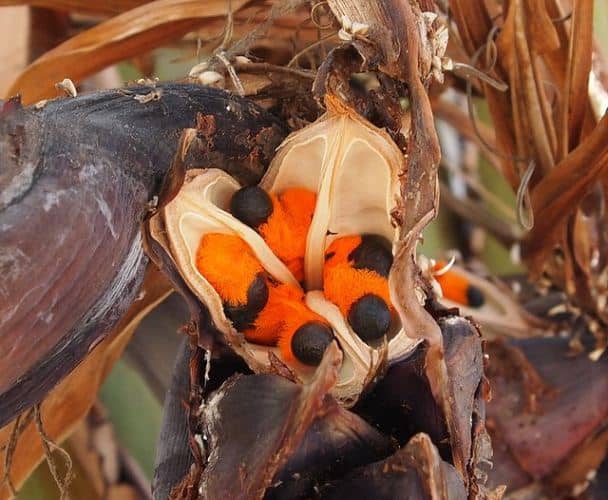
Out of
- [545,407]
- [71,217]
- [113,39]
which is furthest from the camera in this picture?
[545,407]

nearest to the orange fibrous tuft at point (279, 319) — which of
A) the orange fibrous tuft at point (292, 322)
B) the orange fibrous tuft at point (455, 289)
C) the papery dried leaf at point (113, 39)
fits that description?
the orange fibrous tuft at point (292, 322)

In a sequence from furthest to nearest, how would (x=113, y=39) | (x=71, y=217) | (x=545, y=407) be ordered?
(x=545, y=407), (x=113, y=39), (x=71, y=217)

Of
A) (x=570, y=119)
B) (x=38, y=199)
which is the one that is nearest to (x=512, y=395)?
(x=570, y=119)

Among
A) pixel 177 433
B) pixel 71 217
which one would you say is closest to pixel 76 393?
pixel 177 433

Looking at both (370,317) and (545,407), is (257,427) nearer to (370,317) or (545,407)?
(370,317)

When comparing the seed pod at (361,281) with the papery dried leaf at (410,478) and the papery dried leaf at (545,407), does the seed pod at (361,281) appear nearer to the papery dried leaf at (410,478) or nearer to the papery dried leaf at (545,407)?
the papery dried leaf at (410,478)

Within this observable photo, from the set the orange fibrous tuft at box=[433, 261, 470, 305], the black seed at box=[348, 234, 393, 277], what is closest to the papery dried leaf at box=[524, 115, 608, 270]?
the orange fibrous tuft at box=[433, 261, 470, 305]
